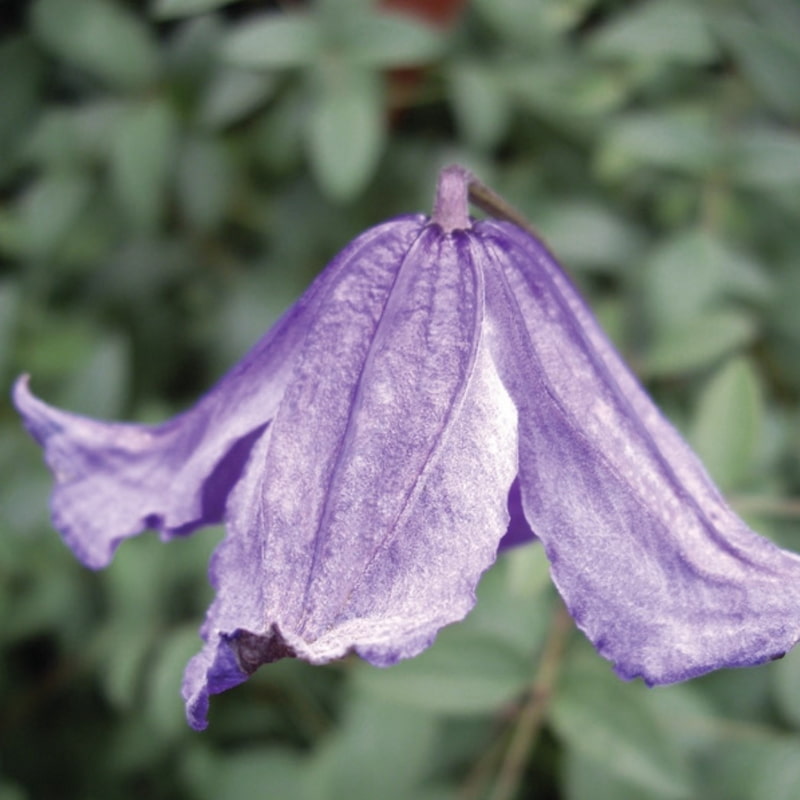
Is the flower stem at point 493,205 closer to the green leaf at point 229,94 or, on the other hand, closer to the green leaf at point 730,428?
the green leaf at point 730,428

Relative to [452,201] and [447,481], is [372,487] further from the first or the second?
[452,201]

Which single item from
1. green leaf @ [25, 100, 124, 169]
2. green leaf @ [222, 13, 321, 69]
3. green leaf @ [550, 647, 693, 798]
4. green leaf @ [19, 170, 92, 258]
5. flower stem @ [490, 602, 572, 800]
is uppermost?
green leaf @ [222, 13, 321, 69]

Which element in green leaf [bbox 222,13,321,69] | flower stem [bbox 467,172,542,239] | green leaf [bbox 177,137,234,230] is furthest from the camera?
green leaf [bbox 177,137,234,230]

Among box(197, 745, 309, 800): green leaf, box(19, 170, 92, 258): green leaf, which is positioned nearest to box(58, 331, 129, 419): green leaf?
box(19, 170, 92, 258): green leaf

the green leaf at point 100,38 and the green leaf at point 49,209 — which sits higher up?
the green leaf at point 100,38

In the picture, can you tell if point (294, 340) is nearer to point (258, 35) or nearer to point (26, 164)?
point (258, 35)

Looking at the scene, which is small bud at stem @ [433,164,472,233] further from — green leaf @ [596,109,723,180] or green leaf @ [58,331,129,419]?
green leaf @ [58,331,129,419]

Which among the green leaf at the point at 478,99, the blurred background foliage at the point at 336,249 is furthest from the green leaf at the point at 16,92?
the green leaf at the point at 478,99
